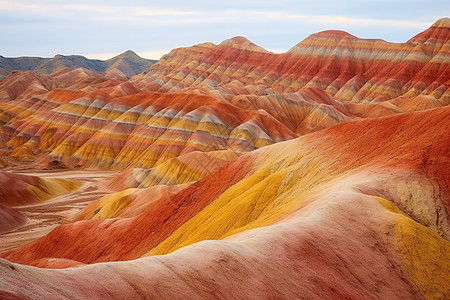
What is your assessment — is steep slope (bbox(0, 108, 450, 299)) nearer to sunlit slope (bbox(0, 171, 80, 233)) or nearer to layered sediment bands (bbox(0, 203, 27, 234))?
layered sediment bands (bbox(0, 203, 27, 234))

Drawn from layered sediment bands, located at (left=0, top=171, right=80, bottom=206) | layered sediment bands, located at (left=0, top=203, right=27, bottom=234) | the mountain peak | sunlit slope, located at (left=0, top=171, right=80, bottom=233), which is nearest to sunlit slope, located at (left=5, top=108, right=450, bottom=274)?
layered sediment bands, located at (left=0, top=203, right=27, bottom=234)

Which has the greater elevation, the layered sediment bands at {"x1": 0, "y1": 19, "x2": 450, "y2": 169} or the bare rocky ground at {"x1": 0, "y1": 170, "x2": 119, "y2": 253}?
the layered sediment bands at {"x1": 0, "y1": 19, "x2": 450, "y2": 169}

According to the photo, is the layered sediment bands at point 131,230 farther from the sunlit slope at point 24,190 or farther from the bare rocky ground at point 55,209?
the sunlit slope at point 24,190

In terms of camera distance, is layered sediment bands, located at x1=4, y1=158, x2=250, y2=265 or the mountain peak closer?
layered sediment bands, located at x1=4, y1=158, x2=250, y2=265

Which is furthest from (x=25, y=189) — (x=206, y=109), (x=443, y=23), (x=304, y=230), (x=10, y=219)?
(x=443, y=23)

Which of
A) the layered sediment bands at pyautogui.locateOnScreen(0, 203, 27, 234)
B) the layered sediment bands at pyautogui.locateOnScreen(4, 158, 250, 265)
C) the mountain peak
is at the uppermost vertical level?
the mountain peak

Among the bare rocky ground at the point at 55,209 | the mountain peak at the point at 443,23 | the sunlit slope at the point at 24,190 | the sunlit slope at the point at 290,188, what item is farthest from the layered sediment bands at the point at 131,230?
the mountain peak at the point at 443,23

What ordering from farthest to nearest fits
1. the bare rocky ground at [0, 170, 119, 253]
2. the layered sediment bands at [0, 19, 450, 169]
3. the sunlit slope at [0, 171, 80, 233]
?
the layered sediment bands at [0, 19, 450, 169], the sunlit slope at [0, 171, 80, 233], the bare rocky ground at [0, 170, 119, 253]
